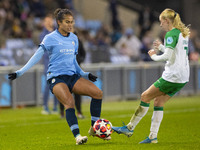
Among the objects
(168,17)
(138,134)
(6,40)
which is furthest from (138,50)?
(168,17)

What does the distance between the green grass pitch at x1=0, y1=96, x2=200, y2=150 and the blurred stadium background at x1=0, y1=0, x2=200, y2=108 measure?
935 mm

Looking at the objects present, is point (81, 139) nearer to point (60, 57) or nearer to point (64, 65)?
point (64, 65)

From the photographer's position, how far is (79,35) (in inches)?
817

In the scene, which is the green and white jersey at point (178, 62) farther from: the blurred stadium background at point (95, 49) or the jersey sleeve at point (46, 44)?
the blurred stadium background at point (95, 49)

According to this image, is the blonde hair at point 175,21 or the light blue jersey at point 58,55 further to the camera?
the light blue jersey at point 58,55

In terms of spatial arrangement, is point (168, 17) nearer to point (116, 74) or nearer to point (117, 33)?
point (116, 74)

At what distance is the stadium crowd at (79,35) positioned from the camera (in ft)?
62.0

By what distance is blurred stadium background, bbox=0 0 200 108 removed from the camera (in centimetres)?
1666

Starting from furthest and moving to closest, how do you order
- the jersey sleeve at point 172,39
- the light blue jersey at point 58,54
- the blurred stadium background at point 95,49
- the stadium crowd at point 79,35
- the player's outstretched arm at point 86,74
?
1. the stadium crowd at point 79,35
2. the blurred stadium background at point 95,49
3. the player's outstretched arm at point 86,74
4. the light blue jersey at point 58,54
5. the jersey sleeve at point 172,39

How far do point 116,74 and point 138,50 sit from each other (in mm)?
3547

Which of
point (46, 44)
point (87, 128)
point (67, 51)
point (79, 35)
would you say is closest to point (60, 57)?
point (67, 51)

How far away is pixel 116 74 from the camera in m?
19.2

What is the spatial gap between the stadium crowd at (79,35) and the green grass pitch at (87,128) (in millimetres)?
3362

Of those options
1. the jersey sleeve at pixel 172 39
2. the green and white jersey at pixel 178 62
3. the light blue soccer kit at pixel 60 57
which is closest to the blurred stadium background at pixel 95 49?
the light blue soccer kit at pixel 60 57
